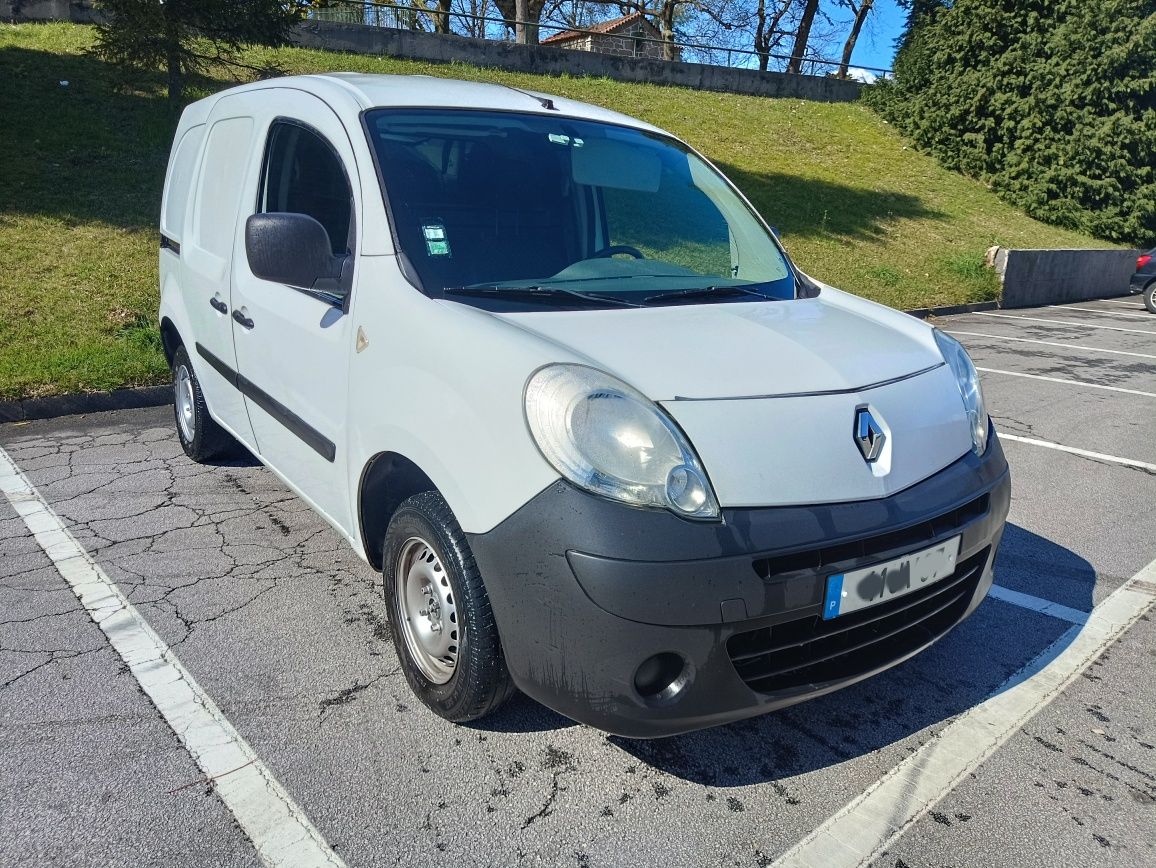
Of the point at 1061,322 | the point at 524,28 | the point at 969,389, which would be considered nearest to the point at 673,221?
the point at 969,389

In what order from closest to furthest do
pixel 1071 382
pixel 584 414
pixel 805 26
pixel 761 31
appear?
pixel 584 414 < pixel 1071 382 < pixel 805 26 < pixel 761 31

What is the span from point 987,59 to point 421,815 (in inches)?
943

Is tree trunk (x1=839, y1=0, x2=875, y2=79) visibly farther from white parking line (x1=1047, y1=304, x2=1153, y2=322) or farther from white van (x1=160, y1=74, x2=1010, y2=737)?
white van (x1=160, y1=74, x2=1010, y2=737)

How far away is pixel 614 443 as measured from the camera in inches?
79.9

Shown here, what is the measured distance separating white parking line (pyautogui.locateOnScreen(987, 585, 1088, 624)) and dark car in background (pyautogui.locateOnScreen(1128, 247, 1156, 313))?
14.0 m

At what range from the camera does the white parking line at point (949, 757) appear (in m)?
2.14

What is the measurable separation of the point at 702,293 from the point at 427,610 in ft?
4.43

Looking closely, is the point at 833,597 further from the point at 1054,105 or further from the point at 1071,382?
the point at 1054,105

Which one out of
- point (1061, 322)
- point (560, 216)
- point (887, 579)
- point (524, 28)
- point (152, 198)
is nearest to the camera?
point (887, 579)

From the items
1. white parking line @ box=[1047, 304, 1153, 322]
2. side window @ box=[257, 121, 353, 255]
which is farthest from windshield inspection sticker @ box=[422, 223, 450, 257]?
white parking line @ box=[1047, 304, 1153, 322]

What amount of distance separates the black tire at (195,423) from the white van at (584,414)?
1117mm

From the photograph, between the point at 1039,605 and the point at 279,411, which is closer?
the point at 279,411

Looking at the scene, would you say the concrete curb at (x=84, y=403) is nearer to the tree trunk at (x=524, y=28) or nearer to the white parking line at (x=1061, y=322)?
the white parking line at (x=1061, y=322)

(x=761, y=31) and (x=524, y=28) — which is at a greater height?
(x=761, y=31)
